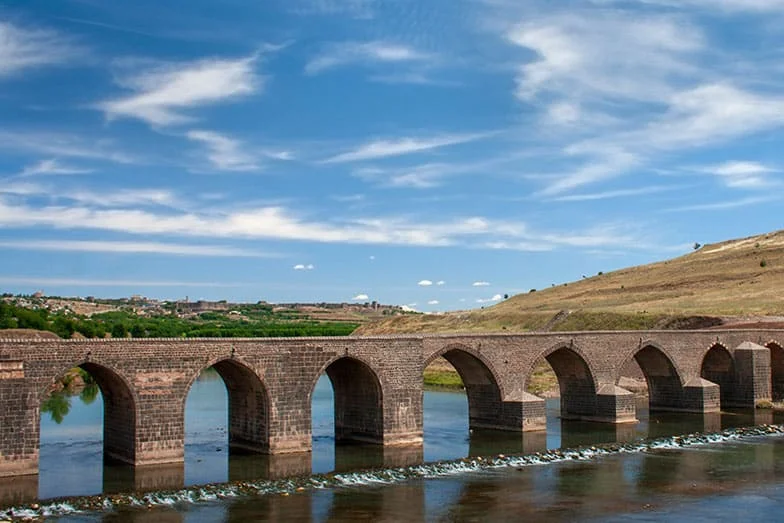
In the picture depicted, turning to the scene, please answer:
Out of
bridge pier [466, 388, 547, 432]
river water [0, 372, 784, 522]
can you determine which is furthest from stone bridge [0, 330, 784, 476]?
river water [0, 372, 784, 522]

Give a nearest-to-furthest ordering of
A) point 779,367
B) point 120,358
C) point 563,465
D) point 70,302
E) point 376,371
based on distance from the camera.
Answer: point 120,358
point 563,465
point 376,371
point 779,367
point 70,302

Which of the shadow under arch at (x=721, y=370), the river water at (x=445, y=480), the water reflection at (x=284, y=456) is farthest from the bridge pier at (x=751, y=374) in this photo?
the river water at (x=445, y=480)

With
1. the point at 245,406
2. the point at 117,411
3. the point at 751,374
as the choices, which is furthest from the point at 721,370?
the point at 117,411

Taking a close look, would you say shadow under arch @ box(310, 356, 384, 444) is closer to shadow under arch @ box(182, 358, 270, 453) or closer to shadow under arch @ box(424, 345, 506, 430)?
shadow under arch @ box(182, 358, 270, 453)

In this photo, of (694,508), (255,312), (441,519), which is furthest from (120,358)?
(255,312)

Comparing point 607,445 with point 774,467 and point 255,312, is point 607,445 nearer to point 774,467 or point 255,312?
point 774,467

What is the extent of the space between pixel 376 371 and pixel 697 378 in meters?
19.0

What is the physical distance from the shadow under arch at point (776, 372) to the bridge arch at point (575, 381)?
12.8 m

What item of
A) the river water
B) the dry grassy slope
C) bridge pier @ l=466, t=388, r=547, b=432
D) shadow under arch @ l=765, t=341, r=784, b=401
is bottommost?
the river water

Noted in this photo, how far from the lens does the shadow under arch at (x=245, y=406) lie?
94.6 feet

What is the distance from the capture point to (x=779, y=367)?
4534cm

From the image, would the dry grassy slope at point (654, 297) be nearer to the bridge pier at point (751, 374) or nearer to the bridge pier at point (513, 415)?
the bridge pier at point (751, 374)

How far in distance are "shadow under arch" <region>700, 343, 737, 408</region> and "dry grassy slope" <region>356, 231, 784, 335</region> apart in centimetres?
1323

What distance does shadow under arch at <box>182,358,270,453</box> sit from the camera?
2883cm
